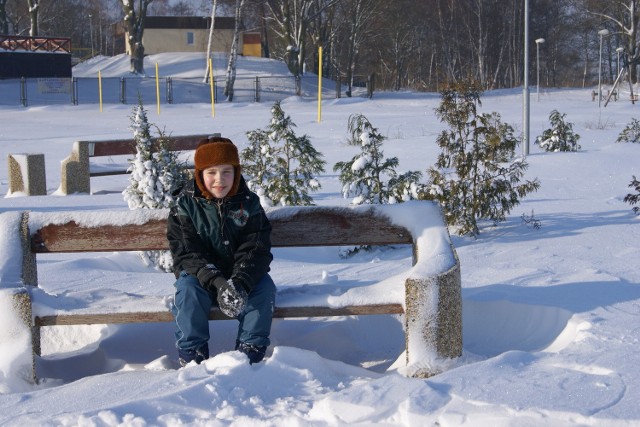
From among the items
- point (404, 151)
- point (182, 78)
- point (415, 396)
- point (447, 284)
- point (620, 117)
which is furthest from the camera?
point (182, 78)

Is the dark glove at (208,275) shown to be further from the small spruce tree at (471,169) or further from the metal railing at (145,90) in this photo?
the metal railing at (145,90)

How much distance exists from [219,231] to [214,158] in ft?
1.15

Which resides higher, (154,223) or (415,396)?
(154,223)

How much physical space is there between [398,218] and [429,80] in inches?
2110

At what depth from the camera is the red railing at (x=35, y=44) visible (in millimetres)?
43281

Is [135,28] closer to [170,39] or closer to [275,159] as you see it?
[170,39]

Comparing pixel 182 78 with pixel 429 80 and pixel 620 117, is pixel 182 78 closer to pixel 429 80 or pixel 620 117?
pixel 429 80

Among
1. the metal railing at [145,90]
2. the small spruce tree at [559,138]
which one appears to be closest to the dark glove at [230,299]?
the small spruce tree at [559,138]

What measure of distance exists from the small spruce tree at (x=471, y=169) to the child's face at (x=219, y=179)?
3.04m

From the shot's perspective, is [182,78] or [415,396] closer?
[415,396]

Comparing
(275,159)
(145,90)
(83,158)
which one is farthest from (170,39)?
(275,159)

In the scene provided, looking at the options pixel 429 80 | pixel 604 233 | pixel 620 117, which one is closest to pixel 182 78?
pixel 429 80

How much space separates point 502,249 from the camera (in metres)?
6.39

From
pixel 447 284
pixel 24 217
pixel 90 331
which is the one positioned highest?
pixel 24 217
